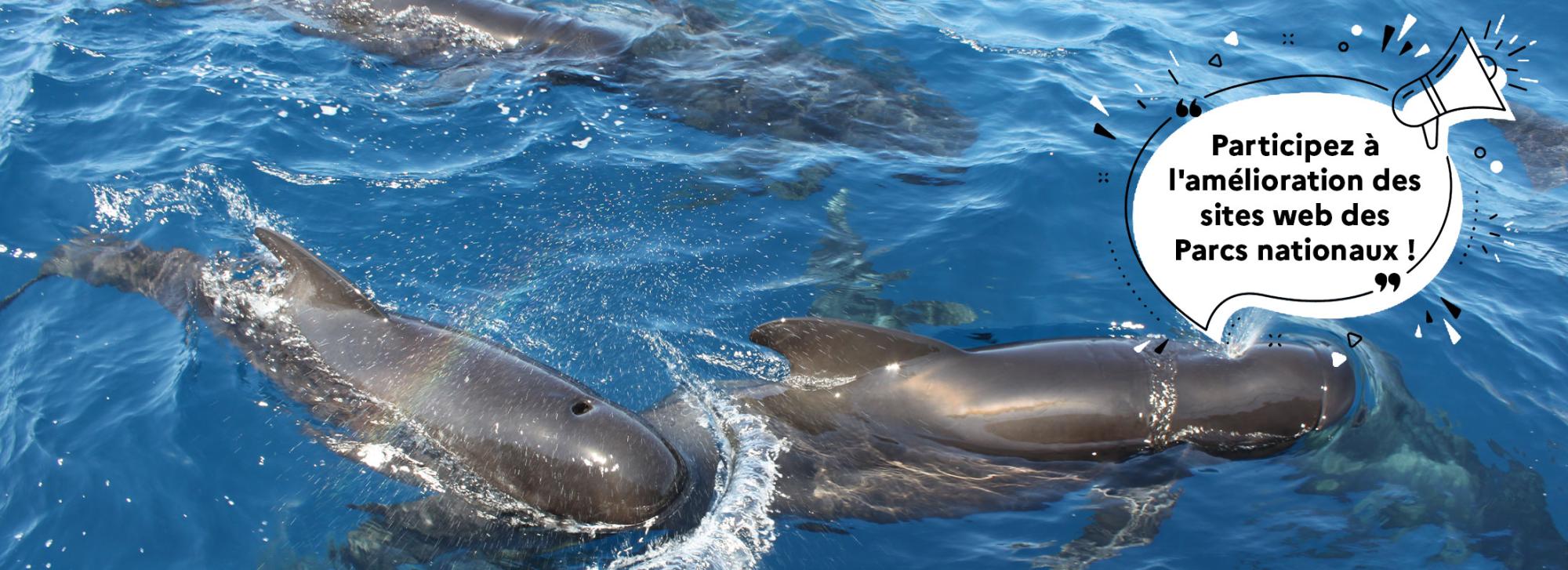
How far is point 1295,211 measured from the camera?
762 centimetres

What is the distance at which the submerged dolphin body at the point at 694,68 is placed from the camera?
1178 centimetres

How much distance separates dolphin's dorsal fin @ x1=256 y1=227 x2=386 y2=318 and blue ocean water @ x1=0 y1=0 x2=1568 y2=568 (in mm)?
807

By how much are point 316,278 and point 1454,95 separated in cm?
1063

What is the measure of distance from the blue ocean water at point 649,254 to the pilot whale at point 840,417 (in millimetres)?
225

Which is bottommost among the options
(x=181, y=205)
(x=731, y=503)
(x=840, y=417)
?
(x=181, y=205)

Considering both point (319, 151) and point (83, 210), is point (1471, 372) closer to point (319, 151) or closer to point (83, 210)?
point (319, 151)

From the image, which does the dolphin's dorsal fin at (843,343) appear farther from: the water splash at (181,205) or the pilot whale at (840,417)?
the water splash at (181,205)

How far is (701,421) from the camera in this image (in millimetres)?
7012

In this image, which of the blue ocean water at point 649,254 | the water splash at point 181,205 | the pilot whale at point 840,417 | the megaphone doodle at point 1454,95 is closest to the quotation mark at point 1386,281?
the blue ocean water at point 649,254

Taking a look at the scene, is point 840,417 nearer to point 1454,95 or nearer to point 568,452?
point 568,452

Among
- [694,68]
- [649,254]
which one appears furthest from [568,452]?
[694,68]

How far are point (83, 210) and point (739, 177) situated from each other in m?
5.74

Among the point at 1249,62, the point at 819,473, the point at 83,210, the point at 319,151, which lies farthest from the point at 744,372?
the point at 1249,62

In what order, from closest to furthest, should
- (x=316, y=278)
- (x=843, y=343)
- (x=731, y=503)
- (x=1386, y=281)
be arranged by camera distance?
1. (x=731, y=503)
2. (x=843, y=343)
3. (x=316, y=278)
4. (x=1386, y=281)
